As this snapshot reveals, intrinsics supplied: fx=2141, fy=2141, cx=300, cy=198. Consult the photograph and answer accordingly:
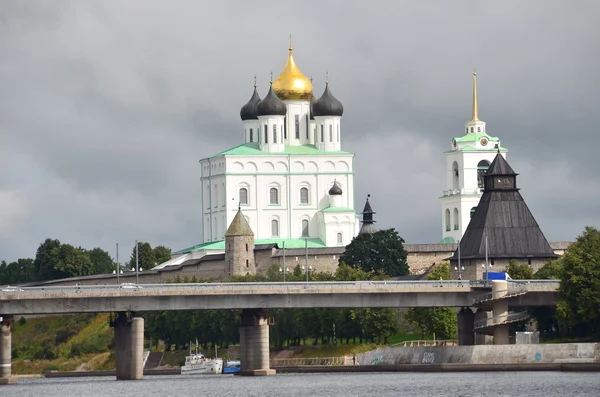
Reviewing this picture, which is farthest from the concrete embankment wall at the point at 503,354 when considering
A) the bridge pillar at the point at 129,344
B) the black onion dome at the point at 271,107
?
the black onion dome at the point at 271,107

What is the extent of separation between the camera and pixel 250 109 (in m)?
191

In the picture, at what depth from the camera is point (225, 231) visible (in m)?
184

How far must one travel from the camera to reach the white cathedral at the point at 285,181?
185 meters

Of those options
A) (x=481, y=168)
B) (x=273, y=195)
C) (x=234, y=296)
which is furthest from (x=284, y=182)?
(x=234, y=296)

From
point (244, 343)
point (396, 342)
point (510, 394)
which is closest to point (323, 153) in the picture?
point (396, 342)

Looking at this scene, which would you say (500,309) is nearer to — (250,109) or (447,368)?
(447,368)

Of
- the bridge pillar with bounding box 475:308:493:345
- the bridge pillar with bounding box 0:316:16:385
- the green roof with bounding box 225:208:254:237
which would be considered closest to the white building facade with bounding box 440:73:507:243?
the green roof with bounding box 225:208:254:237

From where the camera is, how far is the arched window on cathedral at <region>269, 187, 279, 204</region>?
187 m

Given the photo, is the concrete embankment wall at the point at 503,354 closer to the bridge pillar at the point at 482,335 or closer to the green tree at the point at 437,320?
the bridge pillar at the point at 482,335

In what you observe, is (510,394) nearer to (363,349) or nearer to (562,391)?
(562,391)

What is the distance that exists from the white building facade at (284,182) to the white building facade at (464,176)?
12.2 meters

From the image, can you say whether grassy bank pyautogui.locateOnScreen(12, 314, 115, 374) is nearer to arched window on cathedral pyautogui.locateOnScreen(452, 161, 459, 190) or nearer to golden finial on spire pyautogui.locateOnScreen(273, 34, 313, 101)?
golden finial on spire pyautogui.locateOnScreen(273, 34, 313, 101)

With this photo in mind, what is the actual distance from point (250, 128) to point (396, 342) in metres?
57.7

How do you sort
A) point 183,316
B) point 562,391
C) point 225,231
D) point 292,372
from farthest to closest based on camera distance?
point 225,231
point 183,316
point 292,372
point 562,391
